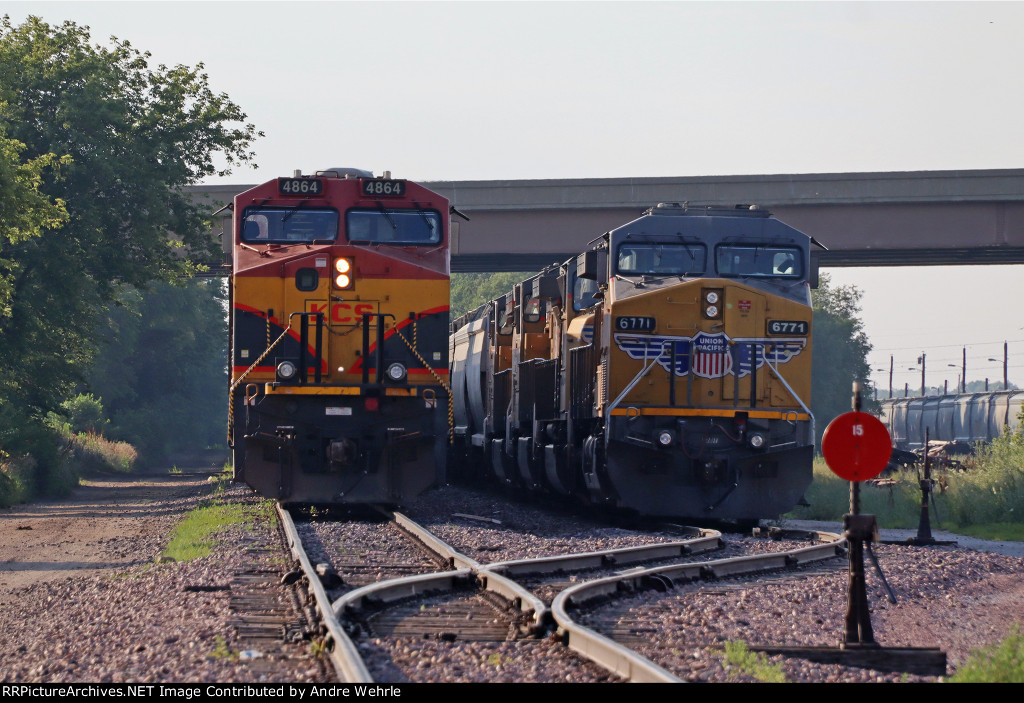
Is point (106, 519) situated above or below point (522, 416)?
below

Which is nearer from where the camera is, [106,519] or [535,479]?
[535,479]

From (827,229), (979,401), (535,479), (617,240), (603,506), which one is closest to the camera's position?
(617,240)

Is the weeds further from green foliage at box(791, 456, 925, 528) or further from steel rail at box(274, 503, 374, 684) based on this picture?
green foliage at box(791, 456, 925, 528)

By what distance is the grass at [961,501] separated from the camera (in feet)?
63.1

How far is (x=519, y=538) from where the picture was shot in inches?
530

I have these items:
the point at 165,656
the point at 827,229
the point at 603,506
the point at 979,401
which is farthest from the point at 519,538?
the point at 979,401

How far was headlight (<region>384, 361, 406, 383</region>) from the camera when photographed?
15.6m

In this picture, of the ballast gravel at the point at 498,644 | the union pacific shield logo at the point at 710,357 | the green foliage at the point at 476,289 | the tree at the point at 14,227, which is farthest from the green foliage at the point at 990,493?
the green foliage at the point at 476,289

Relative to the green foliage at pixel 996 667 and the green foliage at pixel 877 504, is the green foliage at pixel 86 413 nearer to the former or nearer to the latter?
the green foliage at pixel 877 504

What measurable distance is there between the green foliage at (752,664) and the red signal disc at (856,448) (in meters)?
1.45

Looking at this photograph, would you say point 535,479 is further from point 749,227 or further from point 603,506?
point 749,227

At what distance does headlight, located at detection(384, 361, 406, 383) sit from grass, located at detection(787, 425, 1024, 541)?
24.7ft

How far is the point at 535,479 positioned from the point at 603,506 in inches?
77.5

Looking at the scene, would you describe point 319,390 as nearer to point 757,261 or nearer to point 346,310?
point 346,310
